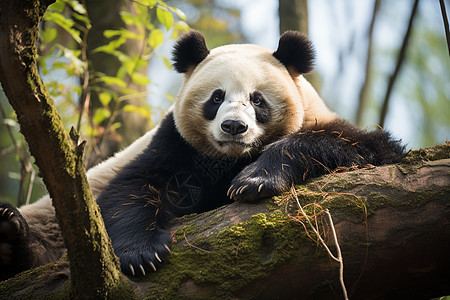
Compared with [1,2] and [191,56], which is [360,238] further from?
[191,56]

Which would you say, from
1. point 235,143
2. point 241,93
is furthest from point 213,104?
point 235,143

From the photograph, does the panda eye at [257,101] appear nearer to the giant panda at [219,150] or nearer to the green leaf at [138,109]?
the giant panda at [219,150]

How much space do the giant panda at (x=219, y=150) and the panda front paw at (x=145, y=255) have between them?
18 millimetres

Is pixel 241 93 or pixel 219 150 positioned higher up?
pixel 241 93

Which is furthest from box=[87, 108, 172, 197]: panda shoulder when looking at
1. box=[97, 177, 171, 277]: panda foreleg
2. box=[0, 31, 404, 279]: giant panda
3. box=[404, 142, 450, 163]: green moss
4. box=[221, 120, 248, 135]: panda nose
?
box=[404, 142, 450, 163]: green moss

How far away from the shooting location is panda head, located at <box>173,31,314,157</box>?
4074mm

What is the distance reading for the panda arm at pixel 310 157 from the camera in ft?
10.6

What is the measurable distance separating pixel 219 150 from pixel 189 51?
4.18 feet

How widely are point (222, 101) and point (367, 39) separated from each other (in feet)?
15.1

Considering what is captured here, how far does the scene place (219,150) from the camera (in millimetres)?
4270

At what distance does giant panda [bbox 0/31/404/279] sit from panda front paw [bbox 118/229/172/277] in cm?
2

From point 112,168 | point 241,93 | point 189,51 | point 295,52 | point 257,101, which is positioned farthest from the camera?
point 112,168

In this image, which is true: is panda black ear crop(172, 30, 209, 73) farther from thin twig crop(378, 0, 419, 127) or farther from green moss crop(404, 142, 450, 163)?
thin twig crop(378, 0, 419, 127)

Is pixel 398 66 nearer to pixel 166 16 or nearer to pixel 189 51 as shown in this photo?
pixel 189 51
